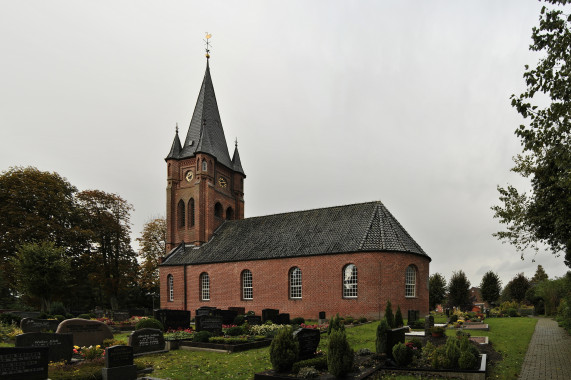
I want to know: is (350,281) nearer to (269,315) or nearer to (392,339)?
(269,315)

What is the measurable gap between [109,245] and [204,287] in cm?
1732

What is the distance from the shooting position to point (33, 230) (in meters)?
37.7

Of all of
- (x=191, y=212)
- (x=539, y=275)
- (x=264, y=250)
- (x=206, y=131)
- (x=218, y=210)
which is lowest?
(x=539, y=275)

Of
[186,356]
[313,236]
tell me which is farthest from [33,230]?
[186,356]

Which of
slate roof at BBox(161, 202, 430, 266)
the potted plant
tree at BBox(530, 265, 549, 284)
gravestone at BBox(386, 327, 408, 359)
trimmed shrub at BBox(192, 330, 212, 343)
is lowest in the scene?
tree at BBox(530, 265, 549, 284)

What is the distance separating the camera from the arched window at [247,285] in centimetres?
3212

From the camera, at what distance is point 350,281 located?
27750 mm

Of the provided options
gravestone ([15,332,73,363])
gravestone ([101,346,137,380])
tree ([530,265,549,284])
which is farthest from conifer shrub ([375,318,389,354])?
tree ([530,265,549,284])

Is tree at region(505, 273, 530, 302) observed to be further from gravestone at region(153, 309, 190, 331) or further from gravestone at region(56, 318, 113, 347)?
gravestone at region(56, 318, 113, 347)

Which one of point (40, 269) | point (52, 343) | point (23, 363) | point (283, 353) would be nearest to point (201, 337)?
point (52, 343)

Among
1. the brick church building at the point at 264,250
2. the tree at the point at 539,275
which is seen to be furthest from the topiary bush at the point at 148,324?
the tree at the point at 539,275

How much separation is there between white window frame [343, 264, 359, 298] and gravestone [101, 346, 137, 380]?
19.1 meters

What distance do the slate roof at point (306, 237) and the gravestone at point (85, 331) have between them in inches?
632

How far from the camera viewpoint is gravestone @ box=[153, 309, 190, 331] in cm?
2044
